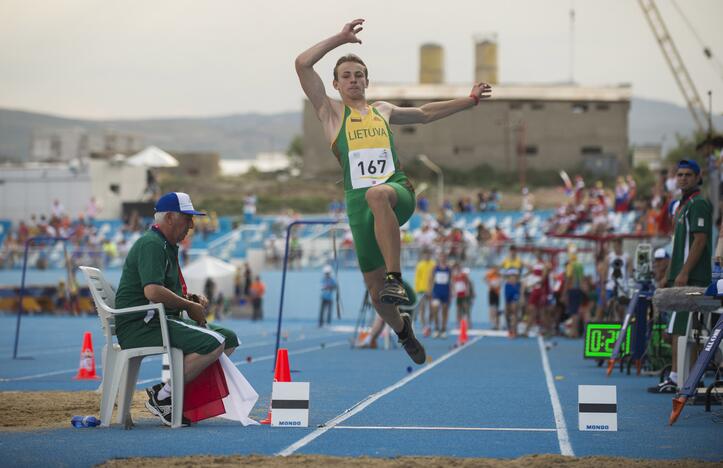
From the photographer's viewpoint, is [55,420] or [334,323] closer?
[55,420]

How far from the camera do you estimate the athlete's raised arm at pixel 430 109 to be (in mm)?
9391

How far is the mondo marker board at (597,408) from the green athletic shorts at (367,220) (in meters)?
1.79

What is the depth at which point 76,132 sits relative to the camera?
9025 centimetres

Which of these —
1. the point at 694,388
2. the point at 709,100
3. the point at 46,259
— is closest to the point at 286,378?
the point at 694,388

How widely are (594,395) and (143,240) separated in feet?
11.3

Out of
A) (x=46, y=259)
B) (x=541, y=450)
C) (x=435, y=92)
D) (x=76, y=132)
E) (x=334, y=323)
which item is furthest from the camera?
(x=76, y=132)

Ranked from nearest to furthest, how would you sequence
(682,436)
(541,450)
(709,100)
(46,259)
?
(541,450) → (682,436) → (709,100) → (46,259)

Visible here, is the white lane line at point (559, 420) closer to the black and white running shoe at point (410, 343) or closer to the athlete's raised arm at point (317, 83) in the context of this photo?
the black and white running shoe at point (410, 343)

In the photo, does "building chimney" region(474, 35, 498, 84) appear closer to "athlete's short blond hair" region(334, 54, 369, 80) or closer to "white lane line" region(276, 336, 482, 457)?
"white lane line" region(276, 336, 482, 457)

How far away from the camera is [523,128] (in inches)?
3041

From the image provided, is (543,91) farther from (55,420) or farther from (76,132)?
(55,420)

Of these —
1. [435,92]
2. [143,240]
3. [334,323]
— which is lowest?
[334,323]

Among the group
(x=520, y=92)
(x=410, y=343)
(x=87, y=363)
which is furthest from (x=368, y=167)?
(x=520, y=92)

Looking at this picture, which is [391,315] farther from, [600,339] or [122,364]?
[600,339]
